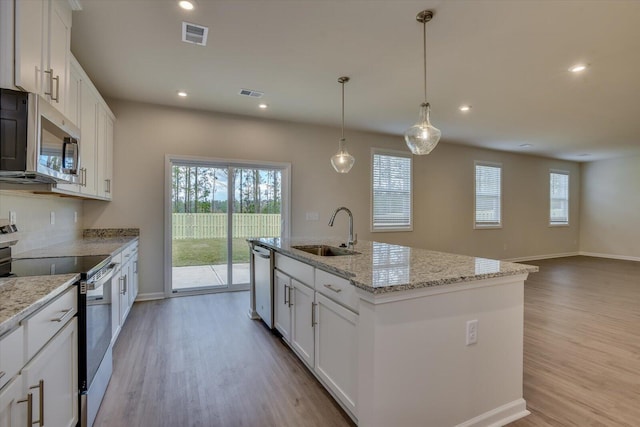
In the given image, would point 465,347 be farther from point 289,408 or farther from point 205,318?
point 205,318

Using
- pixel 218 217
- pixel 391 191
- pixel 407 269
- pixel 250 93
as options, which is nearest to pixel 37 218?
pixel 218 217

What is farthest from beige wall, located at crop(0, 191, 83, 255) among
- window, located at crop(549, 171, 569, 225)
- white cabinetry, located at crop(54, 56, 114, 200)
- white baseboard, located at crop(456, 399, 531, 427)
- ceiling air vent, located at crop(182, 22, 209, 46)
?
window, located at crop(549, 171, 569, 225)

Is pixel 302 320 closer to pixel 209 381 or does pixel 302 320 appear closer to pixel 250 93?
pixel 209 381

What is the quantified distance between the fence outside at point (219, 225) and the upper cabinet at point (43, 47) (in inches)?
103

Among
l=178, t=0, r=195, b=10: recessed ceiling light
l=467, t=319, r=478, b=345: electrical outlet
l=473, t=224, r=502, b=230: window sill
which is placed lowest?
l=467, t=319, r=478, b=345: electrical outlet

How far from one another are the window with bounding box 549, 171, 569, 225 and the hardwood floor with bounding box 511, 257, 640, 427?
12.2 ft

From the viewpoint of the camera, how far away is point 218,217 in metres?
4.87

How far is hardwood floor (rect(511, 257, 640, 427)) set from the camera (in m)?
2.01

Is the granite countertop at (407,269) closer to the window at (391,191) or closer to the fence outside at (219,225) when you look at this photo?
the fence outside at (219,225)

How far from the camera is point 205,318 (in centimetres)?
367

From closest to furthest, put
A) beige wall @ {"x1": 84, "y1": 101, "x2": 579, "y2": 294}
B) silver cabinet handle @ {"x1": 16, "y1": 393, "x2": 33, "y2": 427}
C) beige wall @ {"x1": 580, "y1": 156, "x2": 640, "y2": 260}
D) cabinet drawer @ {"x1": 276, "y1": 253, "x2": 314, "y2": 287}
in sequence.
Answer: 1. silver cabinet handle @ {"x1": 16, "y1": 393, "x2": 33, "y2": 427}
2. cabinet drawer @ {"x1": 276, "y1": 253, "x2": 314, "y2": 287}
3. beige wall @ {"x1": 84, "y1": 101, "x2": 579, "y2": 294}
4. beige wall @ {"x1": 580, "y1": 156, "x2": 640, "y2": 260}

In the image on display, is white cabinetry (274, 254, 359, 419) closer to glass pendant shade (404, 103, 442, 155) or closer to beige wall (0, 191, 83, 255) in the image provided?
glass pendant shade (404, 103, 442, 155)

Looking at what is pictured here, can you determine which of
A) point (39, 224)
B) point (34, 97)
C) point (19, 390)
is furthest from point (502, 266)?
point (39, 224)

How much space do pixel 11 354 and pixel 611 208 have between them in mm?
11553
